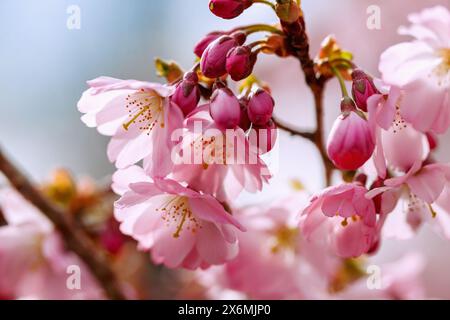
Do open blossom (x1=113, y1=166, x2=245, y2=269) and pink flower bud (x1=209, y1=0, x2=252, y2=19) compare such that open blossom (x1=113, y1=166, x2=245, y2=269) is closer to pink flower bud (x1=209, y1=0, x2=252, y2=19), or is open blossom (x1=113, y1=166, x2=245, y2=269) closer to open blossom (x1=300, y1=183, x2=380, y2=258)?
open blossom (x1=300, y1=183, x2=380, y2=258)

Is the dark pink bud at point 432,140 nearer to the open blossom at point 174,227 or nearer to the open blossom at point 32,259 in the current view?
the open blossom at point 174,227

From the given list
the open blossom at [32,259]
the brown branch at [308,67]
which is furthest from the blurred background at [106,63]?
the brown branch at [308,67]

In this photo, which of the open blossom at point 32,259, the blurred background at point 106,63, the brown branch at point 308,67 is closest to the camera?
the brown branch at point 308,67

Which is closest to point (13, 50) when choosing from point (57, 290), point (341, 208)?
point (57, 290)

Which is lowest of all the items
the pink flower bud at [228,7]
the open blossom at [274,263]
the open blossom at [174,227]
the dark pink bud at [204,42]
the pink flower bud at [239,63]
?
the open blossom at [274,263]
